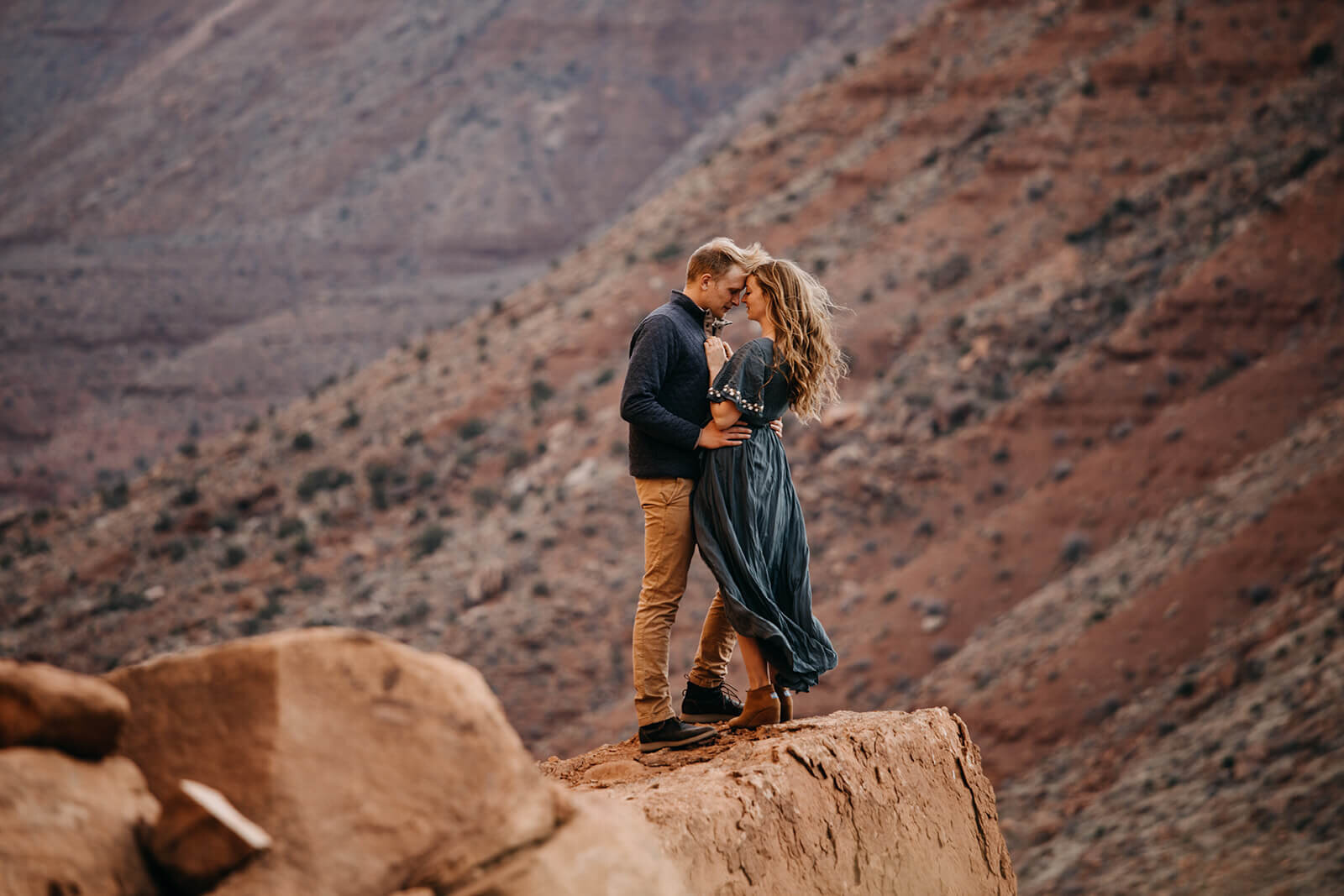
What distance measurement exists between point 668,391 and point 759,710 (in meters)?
1.40

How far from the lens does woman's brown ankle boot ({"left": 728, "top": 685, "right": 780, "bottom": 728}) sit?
5395 mm

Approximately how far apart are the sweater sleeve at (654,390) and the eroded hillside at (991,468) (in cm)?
866

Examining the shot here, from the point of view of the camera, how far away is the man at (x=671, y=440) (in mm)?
5133

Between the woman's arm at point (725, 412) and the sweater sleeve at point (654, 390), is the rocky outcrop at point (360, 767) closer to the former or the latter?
the sweater sleeve at point (654, 390)

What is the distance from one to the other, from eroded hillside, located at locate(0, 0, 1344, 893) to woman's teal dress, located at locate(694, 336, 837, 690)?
7.89 meters

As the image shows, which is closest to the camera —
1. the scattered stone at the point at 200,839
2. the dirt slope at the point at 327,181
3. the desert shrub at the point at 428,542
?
the scattered stone at the point at 200,839

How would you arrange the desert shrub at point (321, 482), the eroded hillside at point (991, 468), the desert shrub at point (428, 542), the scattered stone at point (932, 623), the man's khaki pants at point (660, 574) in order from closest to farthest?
the man's khaki pants at point (660, 574) < the eroded hillside at point (991, 468) < the scattered stone at point (932, 623) < the desert shrub at point (428, 542) < the desert shrub at point (321, 482)

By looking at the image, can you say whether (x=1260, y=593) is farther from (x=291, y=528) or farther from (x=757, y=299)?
(x=291, y=528)

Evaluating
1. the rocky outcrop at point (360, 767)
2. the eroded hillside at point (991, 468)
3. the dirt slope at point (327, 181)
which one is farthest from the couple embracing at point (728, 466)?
the dirt slope at point (327, 181)

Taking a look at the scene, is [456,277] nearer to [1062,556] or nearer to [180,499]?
[180,499]

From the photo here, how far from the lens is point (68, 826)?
8.91 feet

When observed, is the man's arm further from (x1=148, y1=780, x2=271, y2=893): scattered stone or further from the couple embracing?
(x1=148, y1=780, x2=271, y2=893): scattered stone

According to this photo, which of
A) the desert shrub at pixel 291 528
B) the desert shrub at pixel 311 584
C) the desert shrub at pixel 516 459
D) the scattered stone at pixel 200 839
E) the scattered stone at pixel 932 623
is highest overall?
the scattered stone at pixel 200 839

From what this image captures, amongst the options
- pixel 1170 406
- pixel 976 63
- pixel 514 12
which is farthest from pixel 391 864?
pixel 514 12
